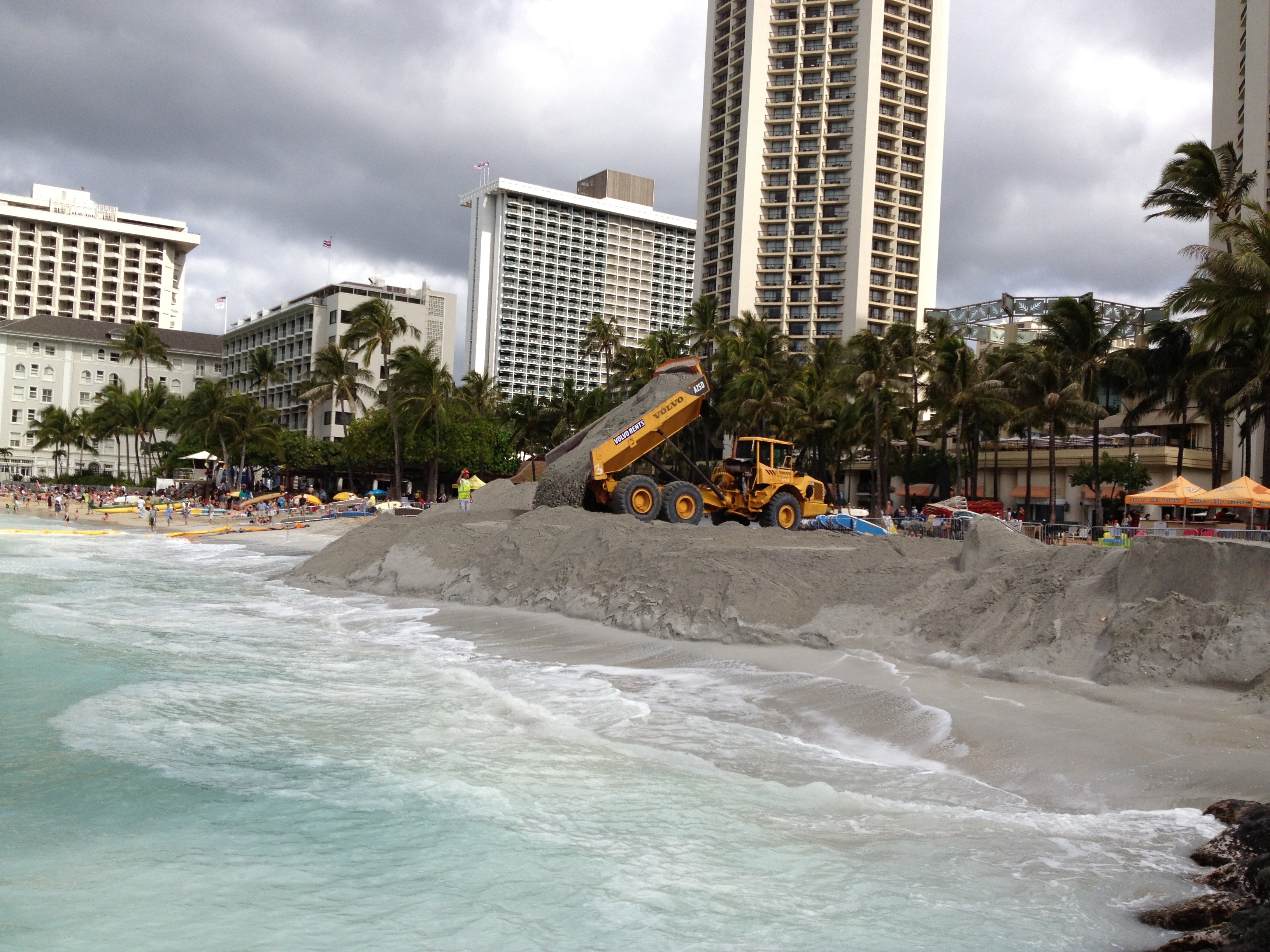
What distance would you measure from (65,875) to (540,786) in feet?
10.2

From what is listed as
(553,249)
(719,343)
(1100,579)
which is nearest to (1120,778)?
(1100,579)

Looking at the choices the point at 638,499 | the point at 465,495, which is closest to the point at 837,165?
the point at 465,495

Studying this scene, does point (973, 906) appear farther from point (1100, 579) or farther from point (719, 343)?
point (719, 343)

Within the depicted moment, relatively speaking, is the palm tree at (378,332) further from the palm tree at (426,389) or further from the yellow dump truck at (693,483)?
the yellow dump truck at (693,483)

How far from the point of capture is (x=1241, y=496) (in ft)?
81.6

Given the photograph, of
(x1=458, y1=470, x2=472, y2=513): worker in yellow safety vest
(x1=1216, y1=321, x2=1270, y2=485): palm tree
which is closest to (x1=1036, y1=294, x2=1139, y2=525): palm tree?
(x1=1216, y1=321, x2=1270, y2=485): palm tree

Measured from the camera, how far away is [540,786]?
731 cm

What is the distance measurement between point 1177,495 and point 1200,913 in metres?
24.9

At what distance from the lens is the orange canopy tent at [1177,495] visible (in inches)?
1012

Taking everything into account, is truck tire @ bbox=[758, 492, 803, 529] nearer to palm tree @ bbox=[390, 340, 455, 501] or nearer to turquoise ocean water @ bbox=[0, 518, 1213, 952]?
turquoise ocean water @ bbox=[0, 518, 1213, 952]

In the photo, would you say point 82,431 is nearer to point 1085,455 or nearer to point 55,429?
point 55,429

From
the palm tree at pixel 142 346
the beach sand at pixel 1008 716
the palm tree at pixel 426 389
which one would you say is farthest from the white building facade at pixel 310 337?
the beach sand at pixel 1008 716

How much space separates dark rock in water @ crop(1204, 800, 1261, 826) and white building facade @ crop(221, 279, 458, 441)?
85.7m

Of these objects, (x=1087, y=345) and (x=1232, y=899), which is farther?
(x=1087, y=345)
